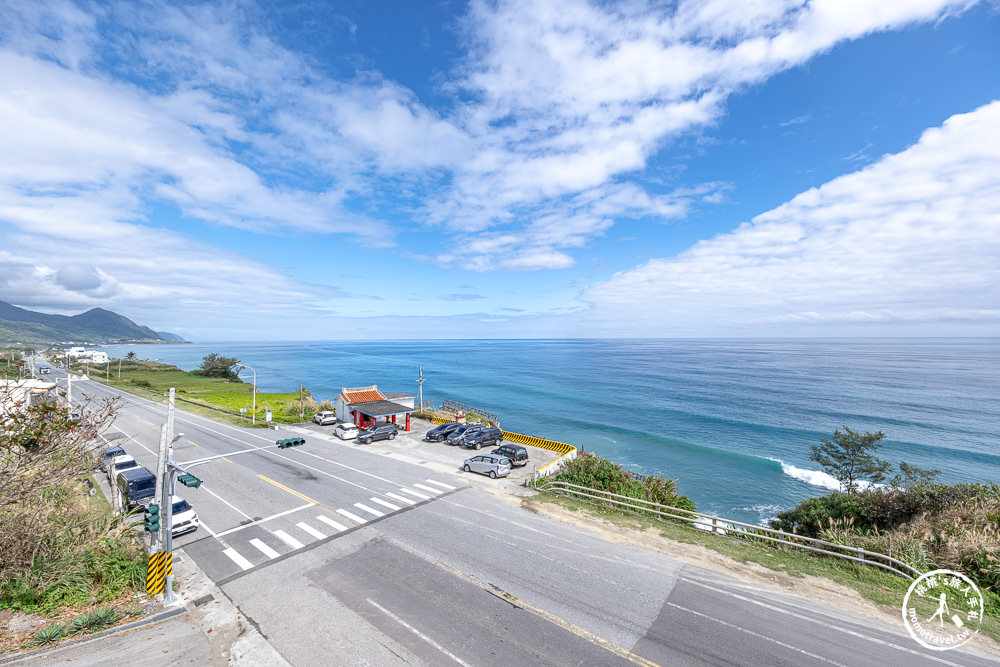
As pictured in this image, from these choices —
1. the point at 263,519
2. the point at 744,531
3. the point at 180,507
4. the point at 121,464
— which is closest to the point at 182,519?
the point at 180,507

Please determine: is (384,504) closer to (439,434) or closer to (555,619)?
(555,619)

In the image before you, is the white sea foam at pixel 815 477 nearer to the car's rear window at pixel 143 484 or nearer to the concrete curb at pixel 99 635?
the concrete curb at pixel 99 635

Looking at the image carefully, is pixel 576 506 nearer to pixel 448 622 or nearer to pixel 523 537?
pixel 523 537

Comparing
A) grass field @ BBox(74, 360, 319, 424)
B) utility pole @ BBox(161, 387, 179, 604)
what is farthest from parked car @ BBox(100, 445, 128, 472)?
utility pole @ BBox(161, 387, 179, 604)

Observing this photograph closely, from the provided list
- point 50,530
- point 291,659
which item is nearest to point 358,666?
point 291,659

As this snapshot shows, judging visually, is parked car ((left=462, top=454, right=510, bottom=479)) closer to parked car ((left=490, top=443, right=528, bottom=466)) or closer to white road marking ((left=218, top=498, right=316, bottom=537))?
parked car ((left=490, top=443, right=528, bottom=466))

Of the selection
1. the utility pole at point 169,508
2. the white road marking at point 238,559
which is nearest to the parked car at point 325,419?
the white road marking at point 238,559

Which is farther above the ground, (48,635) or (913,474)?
(48,635)

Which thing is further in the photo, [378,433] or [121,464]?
[378,433]
